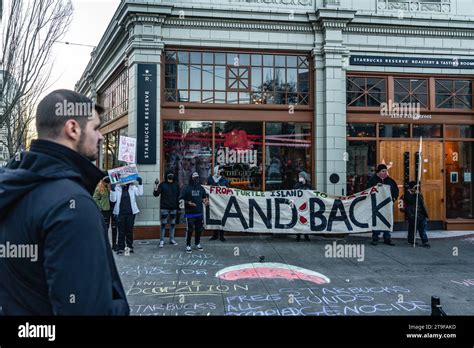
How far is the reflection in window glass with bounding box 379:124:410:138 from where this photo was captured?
1267 centimetres

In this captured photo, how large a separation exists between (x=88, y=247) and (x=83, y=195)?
228 mm

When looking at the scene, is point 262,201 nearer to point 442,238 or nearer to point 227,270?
point 227,270

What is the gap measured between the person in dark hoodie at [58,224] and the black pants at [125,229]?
26.9ft

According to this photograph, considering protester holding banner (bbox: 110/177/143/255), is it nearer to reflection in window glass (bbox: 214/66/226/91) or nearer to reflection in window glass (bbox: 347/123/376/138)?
reflection in window glass (bbox: 214/66/226/91)

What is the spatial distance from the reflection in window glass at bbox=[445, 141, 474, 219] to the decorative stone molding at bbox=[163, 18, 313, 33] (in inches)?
251

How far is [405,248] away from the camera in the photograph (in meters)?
10.4

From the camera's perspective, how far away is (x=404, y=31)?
12625 mm

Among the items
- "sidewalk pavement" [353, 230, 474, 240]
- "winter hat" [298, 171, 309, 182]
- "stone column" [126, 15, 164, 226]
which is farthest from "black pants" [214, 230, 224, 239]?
"sidewalk pavement" [353, 230, 474, 240]

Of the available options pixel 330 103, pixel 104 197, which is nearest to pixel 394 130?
pixel 330 103

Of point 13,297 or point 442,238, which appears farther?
point 442,238

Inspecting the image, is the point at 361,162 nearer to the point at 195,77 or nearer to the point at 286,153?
the point at 286,153

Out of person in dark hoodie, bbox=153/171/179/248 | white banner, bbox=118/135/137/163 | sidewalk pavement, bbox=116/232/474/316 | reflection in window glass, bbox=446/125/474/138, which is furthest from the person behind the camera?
reflection in window glass, bbox=446/125/474/138

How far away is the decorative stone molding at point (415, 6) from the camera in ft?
41.4
